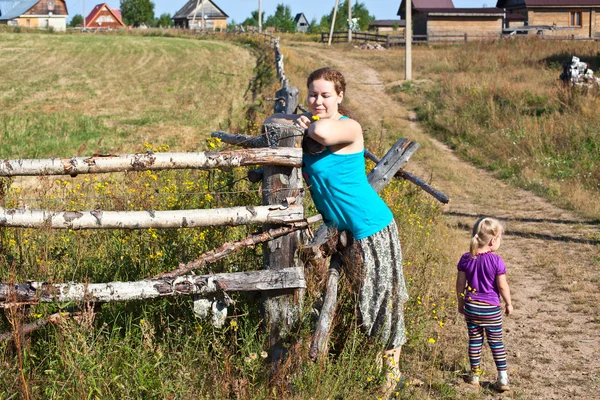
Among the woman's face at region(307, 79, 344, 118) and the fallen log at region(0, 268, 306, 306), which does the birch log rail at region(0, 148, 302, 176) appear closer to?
the woman's face at region(307, 79, 344, 118)

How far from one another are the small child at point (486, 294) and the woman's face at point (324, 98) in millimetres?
1728

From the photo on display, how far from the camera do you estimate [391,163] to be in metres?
6.92

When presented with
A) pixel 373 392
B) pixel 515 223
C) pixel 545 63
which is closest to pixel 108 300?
pixel 373 392

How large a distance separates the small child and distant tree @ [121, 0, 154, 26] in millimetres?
109256

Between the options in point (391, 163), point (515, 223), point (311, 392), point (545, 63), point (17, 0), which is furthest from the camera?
point (17, 0)

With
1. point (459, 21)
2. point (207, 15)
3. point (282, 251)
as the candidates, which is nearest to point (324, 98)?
point (282, 251)

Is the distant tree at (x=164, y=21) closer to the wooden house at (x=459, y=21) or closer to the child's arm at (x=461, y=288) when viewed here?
the wooden house at (x=459, y=21)

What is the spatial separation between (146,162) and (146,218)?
325mm

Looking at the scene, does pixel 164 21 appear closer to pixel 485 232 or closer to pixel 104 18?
pixel 104 18

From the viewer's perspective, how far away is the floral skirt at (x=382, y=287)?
434 cm

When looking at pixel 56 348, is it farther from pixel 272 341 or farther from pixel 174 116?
pixel 174 116

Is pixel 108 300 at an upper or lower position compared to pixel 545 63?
lower

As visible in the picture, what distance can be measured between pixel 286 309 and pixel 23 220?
1552 millimetres

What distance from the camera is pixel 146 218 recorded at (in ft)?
13.8
